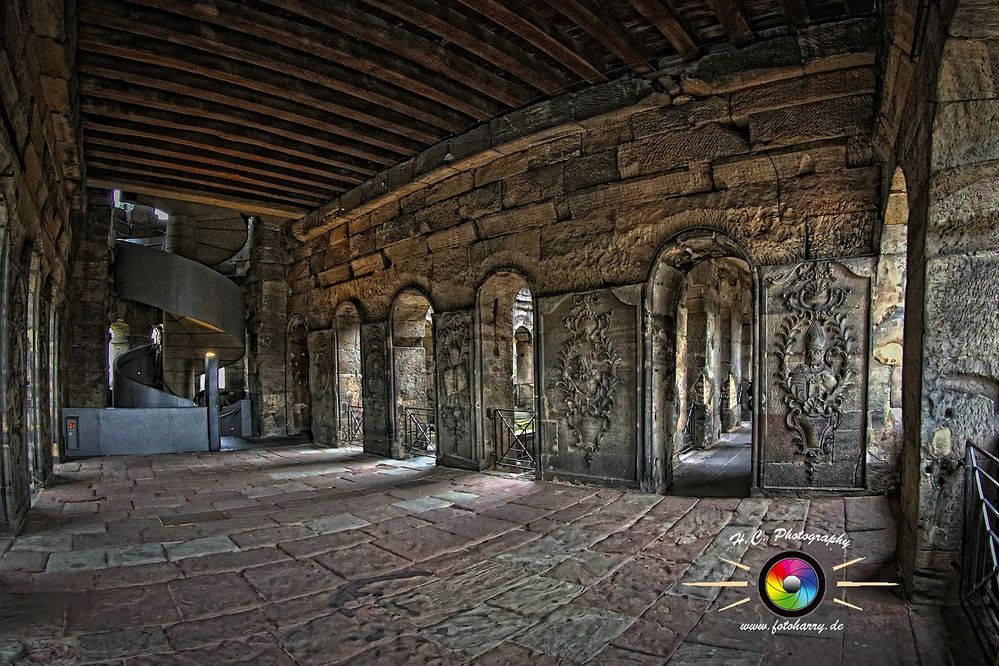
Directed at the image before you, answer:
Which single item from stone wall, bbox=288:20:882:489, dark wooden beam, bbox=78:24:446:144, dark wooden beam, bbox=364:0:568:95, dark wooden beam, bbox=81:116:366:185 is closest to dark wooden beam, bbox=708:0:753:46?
stone wall, bbox=288:20:882:489

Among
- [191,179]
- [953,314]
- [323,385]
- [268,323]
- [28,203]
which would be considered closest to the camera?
[953,314]

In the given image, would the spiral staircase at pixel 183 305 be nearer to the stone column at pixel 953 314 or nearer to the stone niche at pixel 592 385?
the stone niche at pixel 592 385

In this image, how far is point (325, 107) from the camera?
5262mm

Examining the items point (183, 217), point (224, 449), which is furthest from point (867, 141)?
point (183, 217)

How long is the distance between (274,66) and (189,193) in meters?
4.60

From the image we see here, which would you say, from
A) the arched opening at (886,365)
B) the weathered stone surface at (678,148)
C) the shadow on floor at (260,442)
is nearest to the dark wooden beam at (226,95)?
the weathered stone surface at (678,148)

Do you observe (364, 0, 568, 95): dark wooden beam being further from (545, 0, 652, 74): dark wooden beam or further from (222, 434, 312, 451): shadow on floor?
(222, 434, 312, 451): shadow on floor

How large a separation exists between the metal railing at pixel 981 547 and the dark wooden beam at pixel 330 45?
4818mm

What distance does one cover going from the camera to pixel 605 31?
4.03 meters

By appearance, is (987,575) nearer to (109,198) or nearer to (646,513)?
(646,513)

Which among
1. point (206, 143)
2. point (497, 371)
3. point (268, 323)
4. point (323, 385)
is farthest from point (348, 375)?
point (206, 143)

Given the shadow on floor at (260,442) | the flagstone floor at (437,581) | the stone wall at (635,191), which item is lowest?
the shadow on floor at (260,442)

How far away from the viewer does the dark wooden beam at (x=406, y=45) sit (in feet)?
12.7

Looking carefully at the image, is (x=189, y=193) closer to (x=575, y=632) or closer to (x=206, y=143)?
(x=206, y=143)
